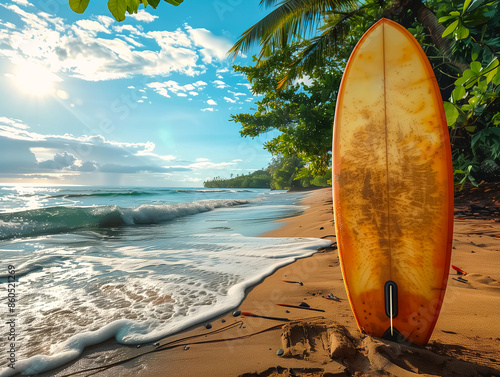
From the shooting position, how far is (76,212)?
24.4ft

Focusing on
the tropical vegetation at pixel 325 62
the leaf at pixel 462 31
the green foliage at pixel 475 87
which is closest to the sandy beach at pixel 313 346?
the green foliage at pixel 475 87

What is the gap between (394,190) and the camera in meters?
1.46

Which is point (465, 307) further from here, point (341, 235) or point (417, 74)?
point (417, 74)

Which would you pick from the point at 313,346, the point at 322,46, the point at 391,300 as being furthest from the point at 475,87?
the point at 322,46

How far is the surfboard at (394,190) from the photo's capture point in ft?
4.52

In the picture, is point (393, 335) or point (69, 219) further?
point (69, 219)

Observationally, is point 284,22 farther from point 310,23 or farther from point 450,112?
point 450,112

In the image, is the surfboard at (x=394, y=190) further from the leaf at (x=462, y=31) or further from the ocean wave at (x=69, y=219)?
the ocean wave at (x=69, y=219)

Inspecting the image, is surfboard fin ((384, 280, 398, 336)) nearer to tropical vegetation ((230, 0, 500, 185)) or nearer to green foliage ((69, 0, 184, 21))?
green foliage ((69, 0, 184, 21))

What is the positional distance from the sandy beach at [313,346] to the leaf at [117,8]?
1.58 m

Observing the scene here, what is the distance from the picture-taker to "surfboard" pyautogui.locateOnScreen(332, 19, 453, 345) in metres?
1.38

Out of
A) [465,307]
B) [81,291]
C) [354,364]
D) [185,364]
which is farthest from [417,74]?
[81,291]

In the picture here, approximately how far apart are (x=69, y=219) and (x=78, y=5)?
297 inches

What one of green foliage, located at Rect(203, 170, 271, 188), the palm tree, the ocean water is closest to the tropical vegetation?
the palm tree
